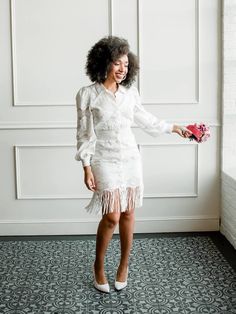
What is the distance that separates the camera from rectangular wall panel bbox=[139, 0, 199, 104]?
4176mm

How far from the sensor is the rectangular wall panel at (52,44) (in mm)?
4148

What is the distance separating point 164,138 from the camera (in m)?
4.30

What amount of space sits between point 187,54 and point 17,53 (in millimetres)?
1318

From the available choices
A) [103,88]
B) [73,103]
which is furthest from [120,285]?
[73,103]

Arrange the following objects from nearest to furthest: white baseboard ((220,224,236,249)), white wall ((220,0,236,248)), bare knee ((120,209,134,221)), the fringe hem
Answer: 1. the fringe hem
2. bare knee ((120,209,134,221))
3. white baseboard ((220,224,236,249))
4. white wall ((220,0,236,248))

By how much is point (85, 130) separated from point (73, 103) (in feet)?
4.08

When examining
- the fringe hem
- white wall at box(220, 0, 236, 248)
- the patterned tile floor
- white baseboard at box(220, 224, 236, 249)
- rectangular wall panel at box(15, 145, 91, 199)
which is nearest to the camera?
the patterned tile floor

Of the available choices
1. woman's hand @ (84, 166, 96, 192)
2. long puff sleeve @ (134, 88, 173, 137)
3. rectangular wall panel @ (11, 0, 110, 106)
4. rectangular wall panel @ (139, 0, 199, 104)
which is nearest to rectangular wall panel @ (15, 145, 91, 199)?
rectangular wall panel @ (11, 0, 110, 106)

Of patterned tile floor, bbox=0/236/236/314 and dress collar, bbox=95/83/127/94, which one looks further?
dress collar, bbox=95/83/127/94

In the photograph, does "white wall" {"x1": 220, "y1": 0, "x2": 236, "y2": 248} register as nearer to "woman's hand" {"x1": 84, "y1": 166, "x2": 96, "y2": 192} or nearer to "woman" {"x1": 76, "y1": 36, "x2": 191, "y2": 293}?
"woman" {"x1": 76, "y1": 36, "x2": 191, "y2": 293}

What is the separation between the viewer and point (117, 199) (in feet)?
9.95

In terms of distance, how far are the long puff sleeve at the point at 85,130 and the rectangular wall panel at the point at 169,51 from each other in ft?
4.21

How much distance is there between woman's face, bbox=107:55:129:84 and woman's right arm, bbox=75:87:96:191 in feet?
0.57

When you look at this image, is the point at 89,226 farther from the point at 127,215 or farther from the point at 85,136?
the point at 85,136
